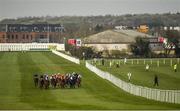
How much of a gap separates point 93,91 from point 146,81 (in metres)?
10.9

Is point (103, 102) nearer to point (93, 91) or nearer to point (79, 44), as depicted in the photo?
point (93, 91)

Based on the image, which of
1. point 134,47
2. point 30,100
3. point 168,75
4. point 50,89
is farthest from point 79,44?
point 30,100

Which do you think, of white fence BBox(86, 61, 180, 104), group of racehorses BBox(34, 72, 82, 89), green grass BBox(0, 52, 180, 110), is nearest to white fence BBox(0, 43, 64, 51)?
green grass BBox(0, 52, 180, 110)

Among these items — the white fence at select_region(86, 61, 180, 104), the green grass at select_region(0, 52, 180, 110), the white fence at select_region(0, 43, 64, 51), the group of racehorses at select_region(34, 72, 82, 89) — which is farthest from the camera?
the white fence at select_region(0, 43, 64, 51)

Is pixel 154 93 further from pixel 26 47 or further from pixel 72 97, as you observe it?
pixel 26 47

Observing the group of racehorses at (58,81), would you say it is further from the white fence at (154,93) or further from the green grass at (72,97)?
the white fence at (154,93)

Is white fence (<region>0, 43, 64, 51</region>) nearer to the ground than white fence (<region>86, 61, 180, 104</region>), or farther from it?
nearer to the ground

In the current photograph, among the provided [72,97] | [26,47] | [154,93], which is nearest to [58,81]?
[72,97]

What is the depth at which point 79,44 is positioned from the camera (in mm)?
134125

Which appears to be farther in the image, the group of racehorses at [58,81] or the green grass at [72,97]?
the group of racehorses at [58,81]

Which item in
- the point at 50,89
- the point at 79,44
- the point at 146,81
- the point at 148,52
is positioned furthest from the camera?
the point at 79,44

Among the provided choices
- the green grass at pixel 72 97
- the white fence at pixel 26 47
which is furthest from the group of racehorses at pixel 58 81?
the white fence at pixel 26 47

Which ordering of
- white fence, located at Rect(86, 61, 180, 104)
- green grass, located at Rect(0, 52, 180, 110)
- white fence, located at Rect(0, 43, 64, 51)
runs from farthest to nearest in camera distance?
1. white fence, located at Rect(0, 43, 64, 51)
2. white fence, located at Rect(86, 61, 180, 104)
3. green grass, located at Rect(0, 52, 180, 110)

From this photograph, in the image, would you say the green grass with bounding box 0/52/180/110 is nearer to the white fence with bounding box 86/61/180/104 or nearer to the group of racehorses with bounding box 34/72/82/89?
the white fence with bounding box 86/61/180/104
